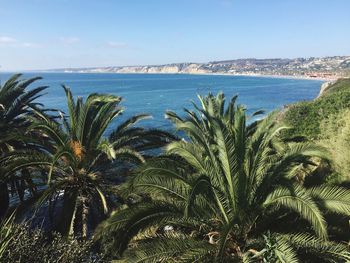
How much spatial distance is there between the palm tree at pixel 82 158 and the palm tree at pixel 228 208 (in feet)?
8.32

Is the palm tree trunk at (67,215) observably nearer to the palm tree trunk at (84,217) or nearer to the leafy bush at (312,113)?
the palm tree trunk at (84,217)

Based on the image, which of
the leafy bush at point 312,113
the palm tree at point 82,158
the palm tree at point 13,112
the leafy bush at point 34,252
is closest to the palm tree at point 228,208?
the leafy bush at point 34,252

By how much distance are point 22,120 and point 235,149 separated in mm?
9367

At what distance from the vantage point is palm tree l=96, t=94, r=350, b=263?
7.63 metres

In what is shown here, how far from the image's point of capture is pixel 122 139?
495 inches

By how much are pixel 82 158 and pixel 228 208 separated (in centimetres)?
514

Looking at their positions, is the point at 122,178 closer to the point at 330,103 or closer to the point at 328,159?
the point at 328,159

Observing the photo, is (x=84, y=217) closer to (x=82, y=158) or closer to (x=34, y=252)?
(x=82, y=158)

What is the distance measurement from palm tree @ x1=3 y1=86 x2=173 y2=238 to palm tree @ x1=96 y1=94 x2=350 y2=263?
254 cm

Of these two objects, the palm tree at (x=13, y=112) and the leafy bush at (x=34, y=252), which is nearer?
the leafy bush at (x=34, y=252)

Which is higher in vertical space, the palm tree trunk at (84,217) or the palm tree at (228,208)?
the palm tree at (228,208)

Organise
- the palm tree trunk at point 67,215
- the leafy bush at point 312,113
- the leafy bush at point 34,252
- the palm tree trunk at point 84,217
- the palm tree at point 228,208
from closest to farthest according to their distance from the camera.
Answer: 1. the leafy bush at point 34,252
2. the palm tree at point 228,208
3. the palm tree trunk at point 67,215
4. the palm tree trunk at point 84,217
5. the leafy bush at point 312,113

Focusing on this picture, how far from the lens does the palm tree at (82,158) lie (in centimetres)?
1124

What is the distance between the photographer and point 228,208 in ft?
26.7
